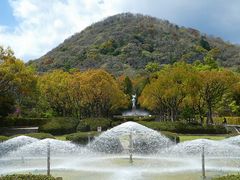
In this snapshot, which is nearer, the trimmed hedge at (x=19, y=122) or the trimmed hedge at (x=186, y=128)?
the trimmed hedge at (x=186, y=128)

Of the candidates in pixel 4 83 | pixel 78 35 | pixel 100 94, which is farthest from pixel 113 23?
pixel 4 83

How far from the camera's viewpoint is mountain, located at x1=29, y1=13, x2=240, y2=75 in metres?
119

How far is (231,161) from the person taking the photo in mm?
20766

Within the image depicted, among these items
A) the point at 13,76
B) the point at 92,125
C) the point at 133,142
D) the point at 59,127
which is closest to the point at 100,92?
the point at 92,125

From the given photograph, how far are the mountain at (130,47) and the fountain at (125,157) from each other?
276 feet

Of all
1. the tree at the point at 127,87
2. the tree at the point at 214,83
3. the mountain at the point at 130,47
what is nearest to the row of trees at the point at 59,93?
the tree at the point at 214,83

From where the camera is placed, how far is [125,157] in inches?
883

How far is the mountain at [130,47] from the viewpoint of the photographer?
119000mm

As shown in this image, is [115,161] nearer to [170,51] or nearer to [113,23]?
[170,51]

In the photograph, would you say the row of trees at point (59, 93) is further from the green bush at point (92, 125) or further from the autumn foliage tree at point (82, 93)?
the green bush at point (92, 125)

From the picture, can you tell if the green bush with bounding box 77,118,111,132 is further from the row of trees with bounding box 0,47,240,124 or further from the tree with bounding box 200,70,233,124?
the tree with bounding box 200,70,233,124

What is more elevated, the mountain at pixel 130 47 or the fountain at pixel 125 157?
the mountain at pixel 130 47

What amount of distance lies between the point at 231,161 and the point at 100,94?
103 feet

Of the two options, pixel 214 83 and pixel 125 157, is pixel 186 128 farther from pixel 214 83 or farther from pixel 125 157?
pixel 125 157
